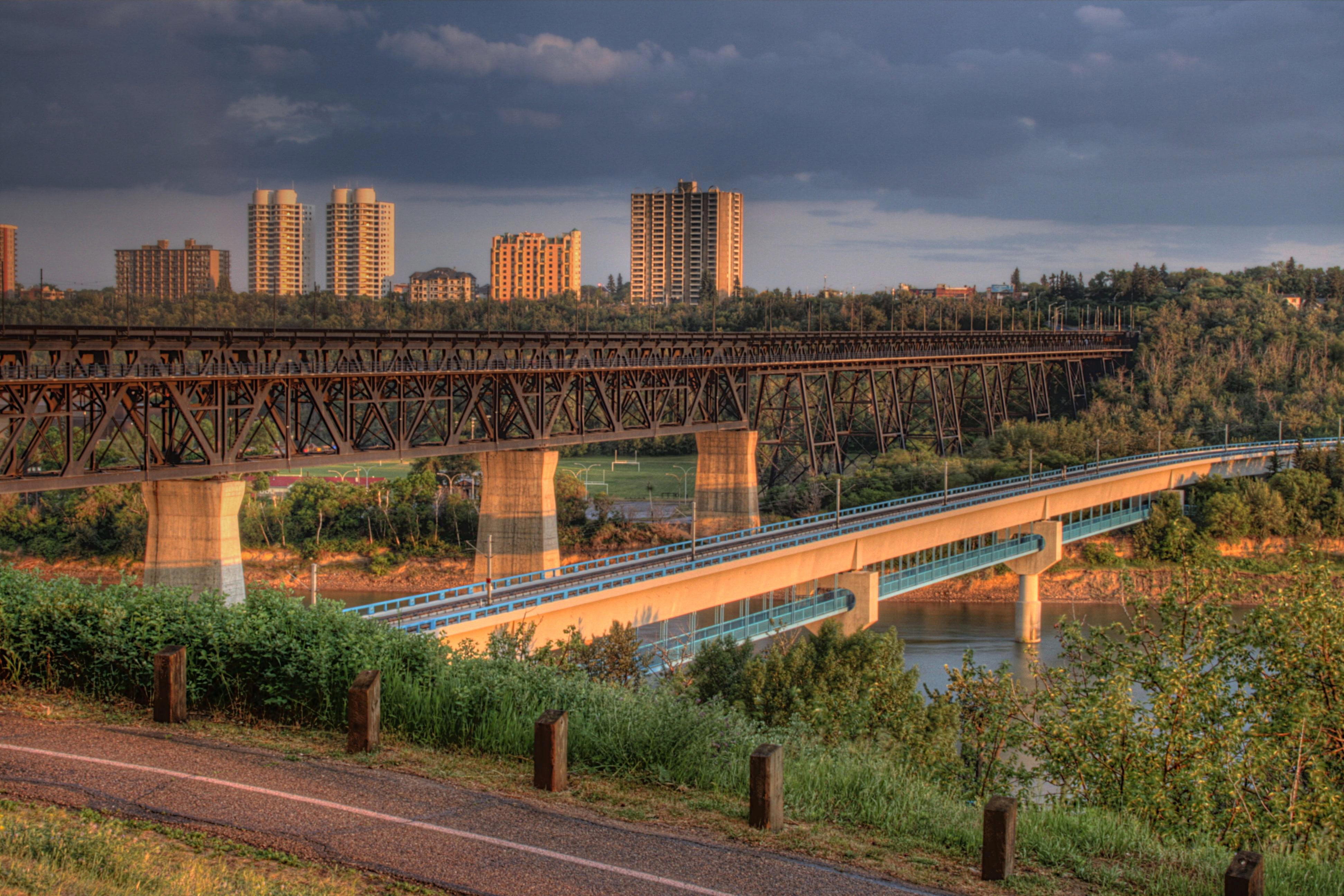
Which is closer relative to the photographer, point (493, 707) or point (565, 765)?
point (565, 765)

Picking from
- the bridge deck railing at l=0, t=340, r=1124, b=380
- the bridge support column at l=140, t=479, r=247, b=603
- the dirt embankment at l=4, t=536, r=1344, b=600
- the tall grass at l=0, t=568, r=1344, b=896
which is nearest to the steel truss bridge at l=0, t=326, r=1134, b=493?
the bridge deck railing at l=0, t=340, r=1124, b=380

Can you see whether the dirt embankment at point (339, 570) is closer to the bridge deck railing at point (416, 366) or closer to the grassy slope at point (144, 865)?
the bridge deck railing at point (416, 366)

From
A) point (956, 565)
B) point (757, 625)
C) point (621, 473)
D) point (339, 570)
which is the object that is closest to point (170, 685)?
point (757, 625)

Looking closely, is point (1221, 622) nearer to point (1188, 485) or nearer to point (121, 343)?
point (121, 343)

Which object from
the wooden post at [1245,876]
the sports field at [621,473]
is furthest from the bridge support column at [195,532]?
the sports field at [621,473]

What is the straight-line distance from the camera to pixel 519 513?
177ft

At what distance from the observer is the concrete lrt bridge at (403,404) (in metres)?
38.0

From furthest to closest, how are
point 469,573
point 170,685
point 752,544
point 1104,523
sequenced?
point 469,573
point 1104,523
point 752,544
point 170,685

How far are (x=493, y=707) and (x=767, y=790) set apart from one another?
11.6 ft

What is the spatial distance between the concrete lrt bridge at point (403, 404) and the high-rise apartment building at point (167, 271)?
62.7 m

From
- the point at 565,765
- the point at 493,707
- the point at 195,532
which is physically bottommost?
the point at 195,532

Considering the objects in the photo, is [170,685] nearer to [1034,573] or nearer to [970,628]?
[1034,573]

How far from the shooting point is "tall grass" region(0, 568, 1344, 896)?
1077cm

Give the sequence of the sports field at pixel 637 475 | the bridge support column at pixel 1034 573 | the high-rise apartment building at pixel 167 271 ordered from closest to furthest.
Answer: the bridge support column at pixel 1034 573 → the sports field at pixel 637 475 → the high-rise apartment building at pixel 167 271
